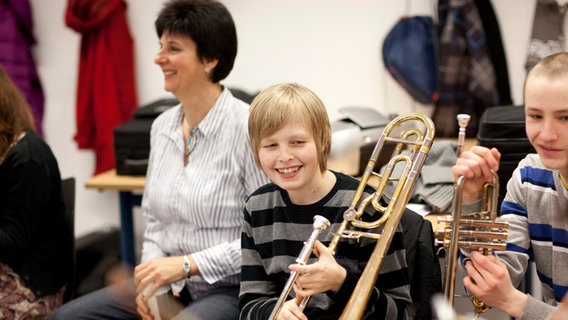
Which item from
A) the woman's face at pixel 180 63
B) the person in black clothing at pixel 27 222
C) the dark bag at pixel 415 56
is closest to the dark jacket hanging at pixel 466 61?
the dark bag at pixel 415 56

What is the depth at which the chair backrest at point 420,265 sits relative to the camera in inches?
61.9

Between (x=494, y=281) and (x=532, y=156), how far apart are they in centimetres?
33

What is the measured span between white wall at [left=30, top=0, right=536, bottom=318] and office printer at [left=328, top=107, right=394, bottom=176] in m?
0.61

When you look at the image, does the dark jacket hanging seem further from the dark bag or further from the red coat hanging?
the red coat hanging

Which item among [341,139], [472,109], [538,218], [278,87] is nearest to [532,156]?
[538,218]

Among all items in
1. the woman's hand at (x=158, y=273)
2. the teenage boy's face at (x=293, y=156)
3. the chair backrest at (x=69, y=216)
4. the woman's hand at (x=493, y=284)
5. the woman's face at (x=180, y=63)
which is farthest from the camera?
the chair backrest at (x=69, y=216)

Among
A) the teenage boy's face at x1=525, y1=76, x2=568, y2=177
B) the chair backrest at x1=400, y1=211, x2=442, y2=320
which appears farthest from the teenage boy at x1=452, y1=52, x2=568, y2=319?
the chair backrest at x1=400, y1=211, x2=442, y2=320

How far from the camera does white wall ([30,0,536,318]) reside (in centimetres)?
299

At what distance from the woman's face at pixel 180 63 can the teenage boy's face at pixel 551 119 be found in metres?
0.98

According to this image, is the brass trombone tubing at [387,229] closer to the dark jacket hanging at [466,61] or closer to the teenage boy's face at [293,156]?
the teenage boy's face at [293,156]

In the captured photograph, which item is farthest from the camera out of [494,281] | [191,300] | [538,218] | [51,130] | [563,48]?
[51,130]

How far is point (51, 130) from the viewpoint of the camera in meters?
3.62

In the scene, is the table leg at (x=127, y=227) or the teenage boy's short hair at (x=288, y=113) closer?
the teenage boy's short hair at (x=288, y=113)

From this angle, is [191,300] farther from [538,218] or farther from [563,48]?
[563,48]
